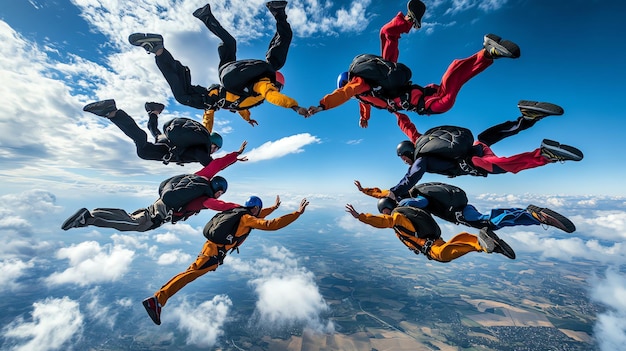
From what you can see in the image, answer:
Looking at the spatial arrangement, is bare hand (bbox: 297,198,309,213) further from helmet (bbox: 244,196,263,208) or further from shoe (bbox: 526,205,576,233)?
shoe (bbox: 526,205,576,233)

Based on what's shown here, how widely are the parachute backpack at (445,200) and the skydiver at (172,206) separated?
14.0ft

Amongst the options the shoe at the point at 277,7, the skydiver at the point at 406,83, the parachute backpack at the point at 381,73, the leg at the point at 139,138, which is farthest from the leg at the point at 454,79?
the leg at the point at 139,138

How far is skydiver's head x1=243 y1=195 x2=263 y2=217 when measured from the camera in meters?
6.06

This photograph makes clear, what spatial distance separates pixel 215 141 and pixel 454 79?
17.7ft

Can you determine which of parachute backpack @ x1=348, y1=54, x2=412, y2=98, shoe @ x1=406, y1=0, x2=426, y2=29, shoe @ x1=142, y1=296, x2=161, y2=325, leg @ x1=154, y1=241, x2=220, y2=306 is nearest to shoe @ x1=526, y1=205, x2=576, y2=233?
parachute backpack @ x1=348, y1=54, x2=412, y2=98

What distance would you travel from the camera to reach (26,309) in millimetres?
141250

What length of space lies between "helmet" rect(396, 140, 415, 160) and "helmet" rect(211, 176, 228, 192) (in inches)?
158

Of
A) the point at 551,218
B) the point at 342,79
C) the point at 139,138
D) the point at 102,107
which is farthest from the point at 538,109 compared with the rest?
the point at 102,107

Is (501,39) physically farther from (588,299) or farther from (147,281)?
(147,281)

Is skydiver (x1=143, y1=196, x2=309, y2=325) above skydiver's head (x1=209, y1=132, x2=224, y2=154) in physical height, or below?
below

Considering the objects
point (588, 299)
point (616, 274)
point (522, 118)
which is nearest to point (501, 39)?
point (522, 118)

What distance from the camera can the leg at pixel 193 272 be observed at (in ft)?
18.0

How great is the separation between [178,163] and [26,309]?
216 meters

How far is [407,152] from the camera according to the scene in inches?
225
